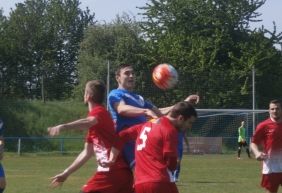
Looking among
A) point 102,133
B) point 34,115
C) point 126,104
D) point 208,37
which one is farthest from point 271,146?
point 208,37

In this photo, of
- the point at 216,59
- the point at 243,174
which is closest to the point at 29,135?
the point at 216,59

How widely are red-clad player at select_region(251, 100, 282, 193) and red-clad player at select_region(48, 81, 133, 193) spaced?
12.7 ft

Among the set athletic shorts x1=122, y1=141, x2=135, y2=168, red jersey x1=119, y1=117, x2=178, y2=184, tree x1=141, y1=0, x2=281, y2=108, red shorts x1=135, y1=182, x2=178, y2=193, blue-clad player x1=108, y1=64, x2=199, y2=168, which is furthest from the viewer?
tree x1=141, y1=0, x2=281, y2=108

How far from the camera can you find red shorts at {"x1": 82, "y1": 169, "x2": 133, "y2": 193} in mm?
8195

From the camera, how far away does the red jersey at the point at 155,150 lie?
7.16m

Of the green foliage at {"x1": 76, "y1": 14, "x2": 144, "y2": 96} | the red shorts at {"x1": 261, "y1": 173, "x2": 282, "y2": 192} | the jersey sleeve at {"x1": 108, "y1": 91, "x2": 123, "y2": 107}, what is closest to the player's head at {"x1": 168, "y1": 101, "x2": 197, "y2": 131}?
the jersey sleeve at {"x1": 108, "y1": 91, "x2": 123, "y2": 107}

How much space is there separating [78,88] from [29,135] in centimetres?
1286

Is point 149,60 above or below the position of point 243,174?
above

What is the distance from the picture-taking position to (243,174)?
21.6 meters

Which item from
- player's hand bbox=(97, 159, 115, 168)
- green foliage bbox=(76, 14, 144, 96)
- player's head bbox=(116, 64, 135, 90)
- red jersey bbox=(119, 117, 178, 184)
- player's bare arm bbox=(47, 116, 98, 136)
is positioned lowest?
player's hand bbox=(97, 159, 115, 168)

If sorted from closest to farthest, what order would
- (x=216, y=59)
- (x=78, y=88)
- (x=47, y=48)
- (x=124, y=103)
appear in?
(x=124, y=103)
(x=216, y=59)
(x=78, y=88)
(x=47, y=48)

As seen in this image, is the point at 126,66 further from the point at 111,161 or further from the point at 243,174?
the point at 243,174

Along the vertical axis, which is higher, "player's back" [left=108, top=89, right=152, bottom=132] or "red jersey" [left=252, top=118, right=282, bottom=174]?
"player's back" [left=108, top=89, right=152, bottom=132]

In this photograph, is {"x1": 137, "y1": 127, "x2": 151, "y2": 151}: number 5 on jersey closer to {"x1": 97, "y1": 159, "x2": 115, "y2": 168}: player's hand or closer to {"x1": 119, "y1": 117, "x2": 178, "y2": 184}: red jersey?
{"x1": 119, "y1": 117, "x2": 178, "y2": 184}: red jersey
